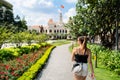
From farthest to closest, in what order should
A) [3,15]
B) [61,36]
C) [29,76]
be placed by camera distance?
[61,36], [3,15], [29,76]

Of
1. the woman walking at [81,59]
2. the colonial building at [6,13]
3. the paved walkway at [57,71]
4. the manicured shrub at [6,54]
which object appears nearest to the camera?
the woman walking at [81,59]

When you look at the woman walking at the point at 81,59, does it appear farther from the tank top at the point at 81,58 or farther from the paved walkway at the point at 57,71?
the paved walkway at the point at 57,71

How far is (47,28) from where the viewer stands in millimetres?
136500

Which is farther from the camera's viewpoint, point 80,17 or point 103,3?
point 80,17

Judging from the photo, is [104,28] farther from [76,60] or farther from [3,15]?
[3,15]

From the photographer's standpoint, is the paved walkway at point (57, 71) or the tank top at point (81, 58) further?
the paved walkway at point (57, 71)

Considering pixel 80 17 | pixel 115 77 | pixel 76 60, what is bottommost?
pixel 115 77

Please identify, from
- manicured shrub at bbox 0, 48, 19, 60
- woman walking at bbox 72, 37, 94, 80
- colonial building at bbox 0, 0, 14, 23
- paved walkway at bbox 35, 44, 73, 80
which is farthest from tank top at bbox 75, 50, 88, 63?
colonial building at bbox 0, 0, 14, 23

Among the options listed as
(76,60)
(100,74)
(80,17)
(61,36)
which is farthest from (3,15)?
(76,60)

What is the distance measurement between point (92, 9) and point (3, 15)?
216 feet

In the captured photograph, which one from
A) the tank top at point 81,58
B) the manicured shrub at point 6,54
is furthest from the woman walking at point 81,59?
the manicured shrub at point 6,54

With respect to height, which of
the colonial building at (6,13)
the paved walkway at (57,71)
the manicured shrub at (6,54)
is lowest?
the paved walkway at (57,71)

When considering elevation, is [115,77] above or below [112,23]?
below

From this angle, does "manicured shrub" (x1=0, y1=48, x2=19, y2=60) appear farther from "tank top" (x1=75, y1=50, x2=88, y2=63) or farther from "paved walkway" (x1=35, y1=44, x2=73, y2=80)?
"tank top" (x1=75, y1=50, x2=88, y2=63)
